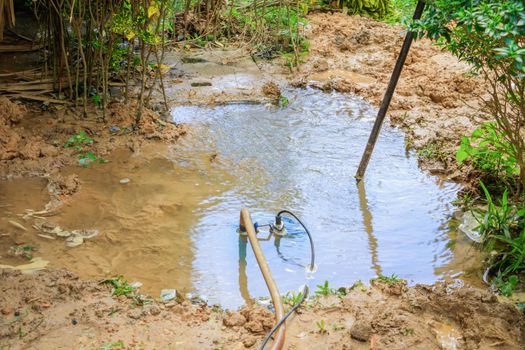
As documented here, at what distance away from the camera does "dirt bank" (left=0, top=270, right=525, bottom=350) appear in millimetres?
3090

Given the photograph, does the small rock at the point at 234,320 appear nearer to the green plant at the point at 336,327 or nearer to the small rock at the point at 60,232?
the green plant at the point at 336,327

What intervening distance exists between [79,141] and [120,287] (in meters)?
2.49

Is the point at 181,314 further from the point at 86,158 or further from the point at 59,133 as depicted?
the point at 59,133

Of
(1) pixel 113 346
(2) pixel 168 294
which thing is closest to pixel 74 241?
(2) pixel 168 294

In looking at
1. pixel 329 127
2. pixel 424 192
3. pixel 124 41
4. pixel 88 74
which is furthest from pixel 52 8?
pixel 424 192

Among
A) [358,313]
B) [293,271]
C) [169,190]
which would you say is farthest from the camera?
[169,190]

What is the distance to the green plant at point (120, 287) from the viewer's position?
353 centimetres

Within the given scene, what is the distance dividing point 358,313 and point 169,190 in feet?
7.53

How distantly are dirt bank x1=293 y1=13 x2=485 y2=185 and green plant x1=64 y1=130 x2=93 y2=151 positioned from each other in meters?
3.23

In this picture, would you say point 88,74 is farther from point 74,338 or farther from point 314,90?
point 74,338

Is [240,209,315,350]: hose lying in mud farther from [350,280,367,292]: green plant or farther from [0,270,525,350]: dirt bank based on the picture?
[350,280,367,292]: green plant

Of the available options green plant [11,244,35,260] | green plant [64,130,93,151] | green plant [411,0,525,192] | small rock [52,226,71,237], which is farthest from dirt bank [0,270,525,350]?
green plant [64,130,93,151]

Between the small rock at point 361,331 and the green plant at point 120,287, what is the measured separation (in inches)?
57.8

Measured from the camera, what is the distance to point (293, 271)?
4.03m
